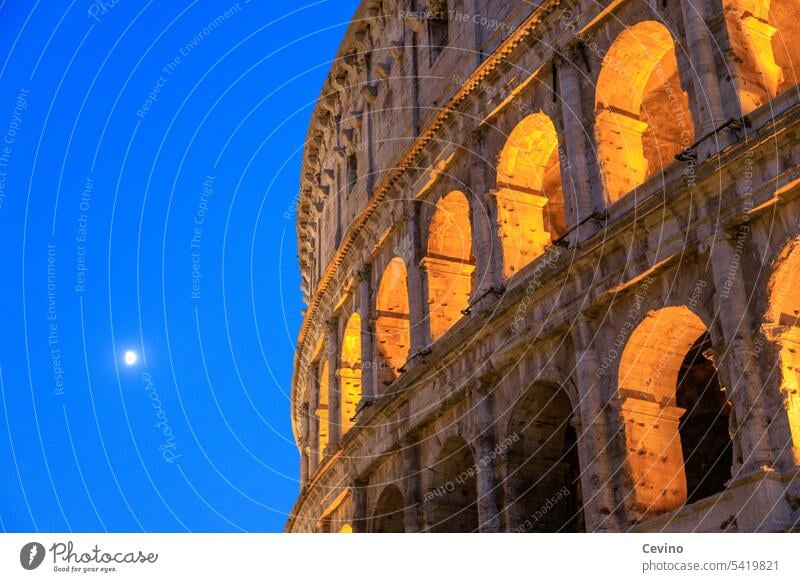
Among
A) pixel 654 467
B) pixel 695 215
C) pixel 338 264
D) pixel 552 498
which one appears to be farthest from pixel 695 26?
pixel 338 264

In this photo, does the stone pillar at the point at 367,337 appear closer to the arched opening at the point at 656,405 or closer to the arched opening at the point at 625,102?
the arched opening at the point at 625,102

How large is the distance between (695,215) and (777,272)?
5.08 ft

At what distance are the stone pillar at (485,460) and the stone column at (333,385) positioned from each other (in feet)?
25.5

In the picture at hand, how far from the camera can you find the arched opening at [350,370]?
90.2 ft

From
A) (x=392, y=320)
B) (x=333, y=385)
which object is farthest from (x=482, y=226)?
(x=333, y=385)

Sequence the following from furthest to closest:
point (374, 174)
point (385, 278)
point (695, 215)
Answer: point (374, 174) → point (385, 278) → point (695, 215)

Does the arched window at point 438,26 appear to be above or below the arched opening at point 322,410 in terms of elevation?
above

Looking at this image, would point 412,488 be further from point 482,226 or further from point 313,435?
point 313,435

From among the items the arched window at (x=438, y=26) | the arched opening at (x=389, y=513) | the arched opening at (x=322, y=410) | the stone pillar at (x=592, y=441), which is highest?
the arched window at (x=438, y=26)

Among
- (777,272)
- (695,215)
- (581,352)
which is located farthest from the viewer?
(581,352)

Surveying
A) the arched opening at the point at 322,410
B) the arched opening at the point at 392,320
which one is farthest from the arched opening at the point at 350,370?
the arched opening at the point at 322,410

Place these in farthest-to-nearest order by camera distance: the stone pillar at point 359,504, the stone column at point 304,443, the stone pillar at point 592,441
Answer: the stone column at point 304,443
the stone pillar at point 359,504
the stone pillar at point 592,441

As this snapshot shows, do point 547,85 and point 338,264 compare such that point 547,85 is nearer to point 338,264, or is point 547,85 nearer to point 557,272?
point 557,272

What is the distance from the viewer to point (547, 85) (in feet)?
65.0
